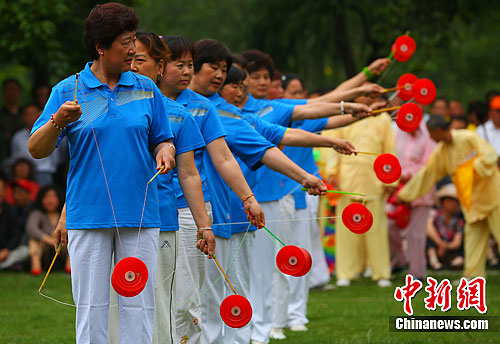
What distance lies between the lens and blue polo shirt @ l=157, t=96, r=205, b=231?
203 inches

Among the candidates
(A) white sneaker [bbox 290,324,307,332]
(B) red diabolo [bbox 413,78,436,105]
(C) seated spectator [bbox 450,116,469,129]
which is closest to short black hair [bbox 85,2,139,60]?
(B) red diabolo [bbox 413,78,436,105]

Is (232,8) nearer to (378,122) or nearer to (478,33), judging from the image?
(478,33)

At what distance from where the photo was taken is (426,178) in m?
11.9

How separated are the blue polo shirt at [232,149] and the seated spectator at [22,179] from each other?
764cm

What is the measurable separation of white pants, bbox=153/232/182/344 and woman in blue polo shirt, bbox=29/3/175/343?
505 mm

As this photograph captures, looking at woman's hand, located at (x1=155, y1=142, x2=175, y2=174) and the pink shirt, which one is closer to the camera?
woman's hand, located at (x1=155, y1=142, x2=175, y2=174)

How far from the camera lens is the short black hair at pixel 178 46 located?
18.5 ft

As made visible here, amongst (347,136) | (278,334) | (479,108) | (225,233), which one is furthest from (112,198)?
(479,108)

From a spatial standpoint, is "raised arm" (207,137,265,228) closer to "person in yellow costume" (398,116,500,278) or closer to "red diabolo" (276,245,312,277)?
"red diabolo" (276,245,312,277)

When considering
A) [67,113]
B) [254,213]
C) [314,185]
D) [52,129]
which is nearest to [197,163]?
[254,213]

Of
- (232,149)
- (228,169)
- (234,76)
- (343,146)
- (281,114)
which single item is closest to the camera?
(228,169)

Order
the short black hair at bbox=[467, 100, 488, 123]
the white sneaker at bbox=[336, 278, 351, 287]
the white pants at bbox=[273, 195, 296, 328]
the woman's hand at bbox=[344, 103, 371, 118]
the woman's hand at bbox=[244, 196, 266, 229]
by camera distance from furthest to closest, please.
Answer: the short black hair at bbox=[467, 100, 488, 123] → the white sneaker at bbox=[336, 278, 351, 287] → the white pants at bbox=[273, 195, 296, 328] → the woman's hand at bbox=[344, 103, 371, 118] → the woman's hand at bbox=[244, 196, 266, 229]

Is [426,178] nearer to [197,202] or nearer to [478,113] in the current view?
[478,113]

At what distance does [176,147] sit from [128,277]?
43.6 inches
